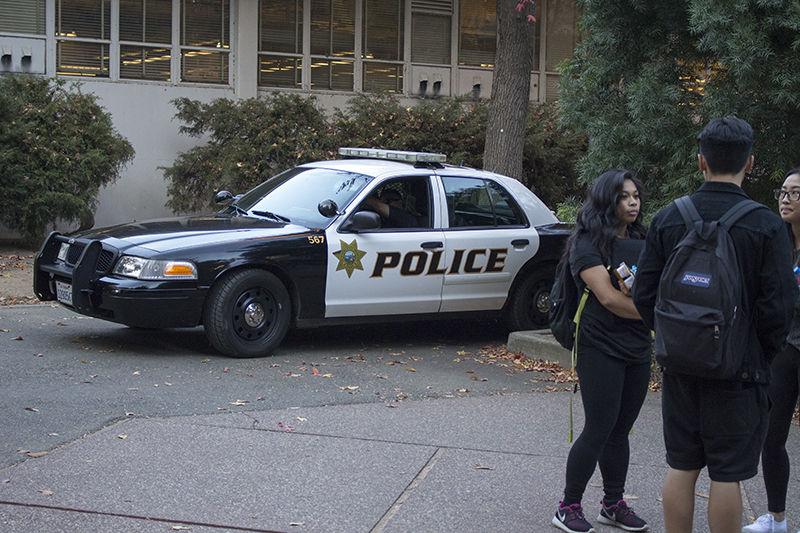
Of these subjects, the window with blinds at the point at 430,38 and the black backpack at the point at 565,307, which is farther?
the window with blinds at the point at 430,38

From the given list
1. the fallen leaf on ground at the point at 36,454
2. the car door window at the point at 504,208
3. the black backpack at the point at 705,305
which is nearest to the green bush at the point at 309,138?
the car door window at the point at 504,208

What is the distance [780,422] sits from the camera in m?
5.18

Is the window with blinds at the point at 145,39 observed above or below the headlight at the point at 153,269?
above

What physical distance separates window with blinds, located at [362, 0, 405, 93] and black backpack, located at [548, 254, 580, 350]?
16.7 m

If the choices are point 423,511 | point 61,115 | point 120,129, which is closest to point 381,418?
point 423,511

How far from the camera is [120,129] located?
19438 millimetres

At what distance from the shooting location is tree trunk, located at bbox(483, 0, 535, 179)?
1398cm

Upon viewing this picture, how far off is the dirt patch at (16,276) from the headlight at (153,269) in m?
3.54

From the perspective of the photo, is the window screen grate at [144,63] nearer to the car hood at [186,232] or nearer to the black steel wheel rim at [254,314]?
the car hood at [186,232]

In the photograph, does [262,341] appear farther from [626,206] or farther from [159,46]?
[159,46]

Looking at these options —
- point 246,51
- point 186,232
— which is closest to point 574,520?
point 186,232

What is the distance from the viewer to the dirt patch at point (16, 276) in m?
12.1

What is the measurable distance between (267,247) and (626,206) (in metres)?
4.57

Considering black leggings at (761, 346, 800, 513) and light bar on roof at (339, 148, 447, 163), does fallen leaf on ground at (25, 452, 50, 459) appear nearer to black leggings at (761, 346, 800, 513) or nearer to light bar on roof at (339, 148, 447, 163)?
black leggings at (761, 346, 800, 513)
